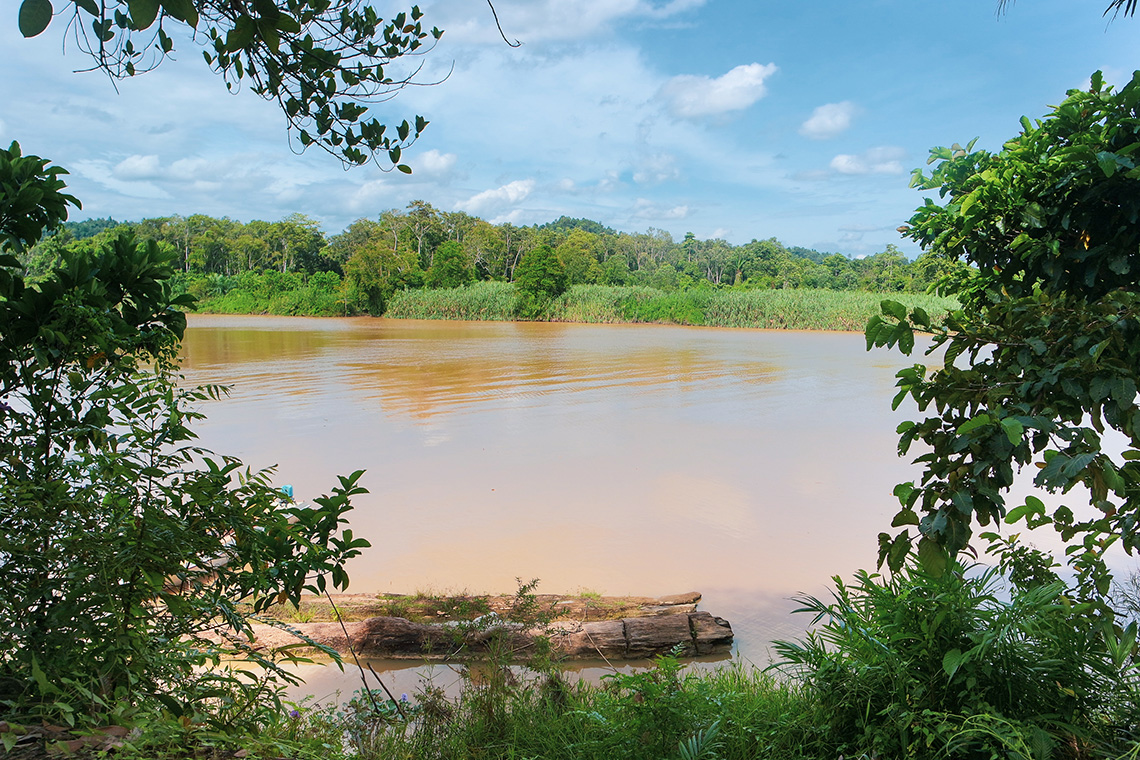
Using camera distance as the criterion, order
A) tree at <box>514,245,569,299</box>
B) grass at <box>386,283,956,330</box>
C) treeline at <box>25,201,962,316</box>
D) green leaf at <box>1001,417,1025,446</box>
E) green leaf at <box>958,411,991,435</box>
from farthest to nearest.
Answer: treeline at <box>25,201,962,316</box> → tree at <box>514,245,569,299</box> → grass at <box>386,283,956,330</box> → green leaf at <box>958,411,991,435</box> → green leaf at <box>1001,417,1025,446</box>

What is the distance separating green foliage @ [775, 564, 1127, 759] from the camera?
1853 millimetres

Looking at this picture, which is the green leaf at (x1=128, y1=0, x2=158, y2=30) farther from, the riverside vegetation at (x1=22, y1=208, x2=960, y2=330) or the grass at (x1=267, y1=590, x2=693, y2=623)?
the riverside vegetation at (x1=22, y1=208, x2=960, y2=330)

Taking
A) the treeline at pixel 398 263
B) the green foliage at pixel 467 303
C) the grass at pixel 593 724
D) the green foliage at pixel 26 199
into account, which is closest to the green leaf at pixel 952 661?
the grass at pixel 593 724

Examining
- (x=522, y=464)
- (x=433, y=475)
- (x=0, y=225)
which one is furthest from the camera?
(x=522, y=464)

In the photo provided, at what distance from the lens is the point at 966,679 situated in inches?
75.1

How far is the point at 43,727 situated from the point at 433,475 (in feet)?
20.2

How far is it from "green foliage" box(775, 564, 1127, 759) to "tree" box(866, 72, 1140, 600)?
21 cm

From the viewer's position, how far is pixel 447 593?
4617 mm

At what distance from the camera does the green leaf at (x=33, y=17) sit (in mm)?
922

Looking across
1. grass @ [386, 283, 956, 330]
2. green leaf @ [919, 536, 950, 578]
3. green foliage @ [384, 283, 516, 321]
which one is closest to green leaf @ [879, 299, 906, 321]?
green leaf @ [919, 536, 950, 578]

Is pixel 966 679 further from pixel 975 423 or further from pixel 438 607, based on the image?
pixel 438 607

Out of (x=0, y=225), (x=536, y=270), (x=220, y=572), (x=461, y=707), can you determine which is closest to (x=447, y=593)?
(x=461, y=707)

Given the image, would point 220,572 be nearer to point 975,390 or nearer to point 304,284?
point 975,390

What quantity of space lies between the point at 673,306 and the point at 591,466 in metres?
28.5
